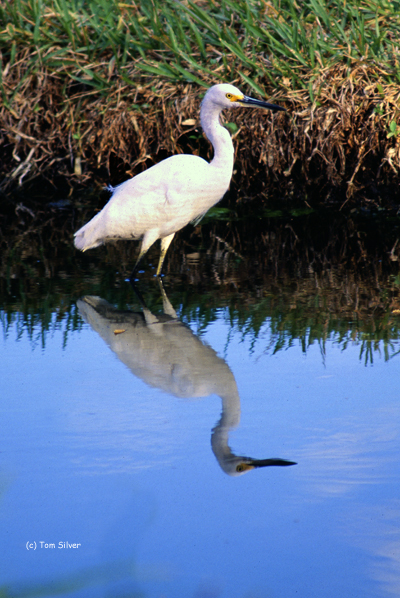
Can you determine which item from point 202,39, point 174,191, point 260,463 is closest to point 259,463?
point 260,463

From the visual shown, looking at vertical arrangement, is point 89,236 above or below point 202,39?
below

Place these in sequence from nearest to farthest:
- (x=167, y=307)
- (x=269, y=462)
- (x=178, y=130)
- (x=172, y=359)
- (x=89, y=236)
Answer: (x=269, y=462) < (x=172, y=359) < (x=167, y=307) < (x=89, y=236) < (x=178, y=130)

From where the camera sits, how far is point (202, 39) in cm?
725

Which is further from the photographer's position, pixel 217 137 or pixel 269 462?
pixel 217 137

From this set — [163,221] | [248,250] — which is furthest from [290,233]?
[163,221]

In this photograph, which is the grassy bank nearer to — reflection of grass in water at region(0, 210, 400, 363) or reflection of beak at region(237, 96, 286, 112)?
reflection of grass in water at region(0, 210, 400, 363)

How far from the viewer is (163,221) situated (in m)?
5.07

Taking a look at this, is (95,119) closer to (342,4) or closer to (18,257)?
(18,257)

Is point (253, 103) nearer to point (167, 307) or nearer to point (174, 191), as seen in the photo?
point (174, 191)

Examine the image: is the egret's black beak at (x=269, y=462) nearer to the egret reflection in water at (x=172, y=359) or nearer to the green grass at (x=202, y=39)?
the egret reflection in water at (x=172, y=359)

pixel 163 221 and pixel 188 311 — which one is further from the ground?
pixel 163 221

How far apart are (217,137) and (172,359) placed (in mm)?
1979

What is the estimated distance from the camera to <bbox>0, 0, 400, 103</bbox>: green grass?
21.9 ft

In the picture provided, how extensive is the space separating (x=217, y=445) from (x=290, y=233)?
3772 millimetres
